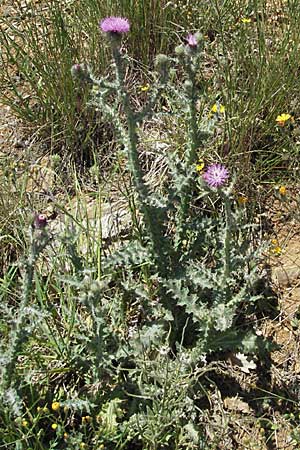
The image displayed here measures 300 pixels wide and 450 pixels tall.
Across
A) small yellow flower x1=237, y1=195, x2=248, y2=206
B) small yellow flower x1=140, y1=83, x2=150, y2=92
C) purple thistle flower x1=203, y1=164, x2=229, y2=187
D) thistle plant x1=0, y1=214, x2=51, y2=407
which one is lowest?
thistle plant x1=0, y1=214, x2=51, y2=407

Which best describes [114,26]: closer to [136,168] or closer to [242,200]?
[136,168]

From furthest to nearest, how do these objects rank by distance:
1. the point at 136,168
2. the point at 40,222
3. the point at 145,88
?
the point at 145,88 → the point at 136,168 → the point at 40,222

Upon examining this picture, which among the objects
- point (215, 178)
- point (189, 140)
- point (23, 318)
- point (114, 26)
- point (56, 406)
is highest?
point (114, 26)

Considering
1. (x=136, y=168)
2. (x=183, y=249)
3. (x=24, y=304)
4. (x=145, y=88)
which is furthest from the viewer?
(x=145, y=88)

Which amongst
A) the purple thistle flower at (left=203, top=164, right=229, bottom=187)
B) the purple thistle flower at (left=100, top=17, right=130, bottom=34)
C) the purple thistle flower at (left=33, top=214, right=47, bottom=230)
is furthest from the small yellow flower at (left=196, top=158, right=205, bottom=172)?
the purple thistle flower at (left=33, top=214, right=47, bottom=230)

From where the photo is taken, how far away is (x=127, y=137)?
217 cm

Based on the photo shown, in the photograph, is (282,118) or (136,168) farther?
(282,118)

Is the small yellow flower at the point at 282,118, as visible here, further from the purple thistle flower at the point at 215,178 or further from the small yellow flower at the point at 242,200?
the purple thistle flower at the point at 215,178

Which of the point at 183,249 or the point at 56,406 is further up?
the point at 183,249

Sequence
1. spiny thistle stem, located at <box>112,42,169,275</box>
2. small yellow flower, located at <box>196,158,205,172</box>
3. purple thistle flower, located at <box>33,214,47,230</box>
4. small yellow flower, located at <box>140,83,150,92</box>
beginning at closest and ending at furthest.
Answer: purple thistle flower, located at <box>33,214,47,230</box> < spiny thistle stem, located at <box>112,42,169,275</box> < small yellow flower, located at <box>196,158,205,172</box> < small yellow flower, located at <box>140,83,150,92</box>

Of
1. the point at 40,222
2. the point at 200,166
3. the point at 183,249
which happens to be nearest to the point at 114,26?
the point at 40,222

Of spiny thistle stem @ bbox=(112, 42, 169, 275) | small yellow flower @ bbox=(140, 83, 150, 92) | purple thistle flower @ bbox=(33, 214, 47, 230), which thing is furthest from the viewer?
small yellow flower @ bbox=(140, 83, 150, 92)

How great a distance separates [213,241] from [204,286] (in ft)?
0.65

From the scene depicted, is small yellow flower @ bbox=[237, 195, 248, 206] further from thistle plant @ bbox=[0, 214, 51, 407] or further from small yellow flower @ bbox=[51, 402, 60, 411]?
small yellow flower @ bbox=[51, 402, 60, 411]
